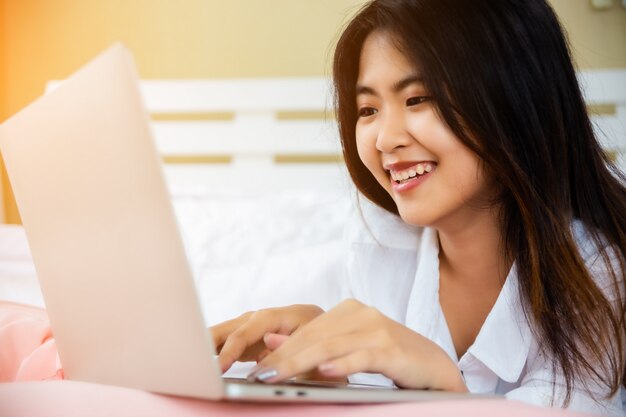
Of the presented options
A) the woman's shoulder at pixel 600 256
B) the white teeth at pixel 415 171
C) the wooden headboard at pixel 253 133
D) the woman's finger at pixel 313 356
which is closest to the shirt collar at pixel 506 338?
the woman's shoulder at pixel 600 256

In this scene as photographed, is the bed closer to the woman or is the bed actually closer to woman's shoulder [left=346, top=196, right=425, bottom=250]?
woman's shoulder [left=346, top=196, right=425, bottom=250]

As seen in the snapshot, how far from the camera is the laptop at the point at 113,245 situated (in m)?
0.47

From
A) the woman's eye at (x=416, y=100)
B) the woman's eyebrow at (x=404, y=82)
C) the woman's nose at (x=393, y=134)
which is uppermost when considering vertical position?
the woman's eyebrow at (x=404, y=82)

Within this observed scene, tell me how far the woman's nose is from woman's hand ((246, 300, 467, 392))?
37 cm

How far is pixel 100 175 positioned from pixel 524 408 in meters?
0.40

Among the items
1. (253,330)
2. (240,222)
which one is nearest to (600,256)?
(253,330)

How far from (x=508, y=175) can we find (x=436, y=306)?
0.30 metres

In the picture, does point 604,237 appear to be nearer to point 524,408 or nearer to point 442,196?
point 442,196

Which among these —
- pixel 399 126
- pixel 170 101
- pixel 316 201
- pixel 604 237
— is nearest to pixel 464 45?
pixel 399 126

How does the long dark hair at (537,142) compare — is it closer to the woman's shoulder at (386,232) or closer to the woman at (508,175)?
the woman at (508,175)

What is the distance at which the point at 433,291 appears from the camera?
1.17 meters

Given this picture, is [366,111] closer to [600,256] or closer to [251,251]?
[600,256]

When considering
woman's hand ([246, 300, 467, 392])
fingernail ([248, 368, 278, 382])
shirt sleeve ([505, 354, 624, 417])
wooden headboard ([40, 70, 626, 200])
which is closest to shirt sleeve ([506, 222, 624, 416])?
shirt sleeve ([505, 354, 624, 417])

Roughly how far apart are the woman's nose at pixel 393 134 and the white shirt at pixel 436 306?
10.8 inches
